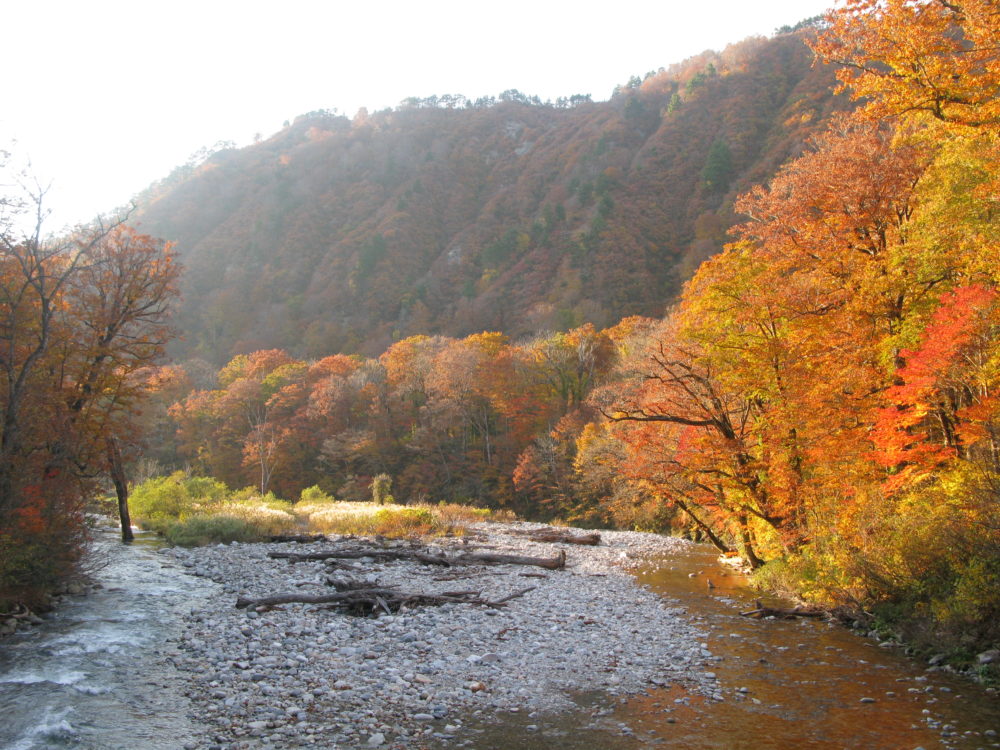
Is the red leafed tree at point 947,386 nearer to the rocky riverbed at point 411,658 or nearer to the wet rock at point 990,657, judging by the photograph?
the wet rock at point 990,657

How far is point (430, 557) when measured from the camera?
17.8 meters

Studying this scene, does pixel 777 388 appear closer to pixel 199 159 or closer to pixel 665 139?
pixel 665 139

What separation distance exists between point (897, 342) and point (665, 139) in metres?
90.6

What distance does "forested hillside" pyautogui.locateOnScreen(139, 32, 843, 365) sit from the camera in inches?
3019

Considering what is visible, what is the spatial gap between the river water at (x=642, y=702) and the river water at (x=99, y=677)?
2 cm

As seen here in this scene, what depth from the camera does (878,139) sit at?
1784cm

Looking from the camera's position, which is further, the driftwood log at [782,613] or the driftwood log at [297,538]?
the driftwood log at [297,538]

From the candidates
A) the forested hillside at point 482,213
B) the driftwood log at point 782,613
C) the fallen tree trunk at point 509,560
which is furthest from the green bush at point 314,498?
the forested hillside at point 482,213

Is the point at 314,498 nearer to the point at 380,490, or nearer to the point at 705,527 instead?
the point at 380,490

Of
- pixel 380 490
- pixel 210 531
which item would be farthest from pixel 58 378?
pixel 380 490

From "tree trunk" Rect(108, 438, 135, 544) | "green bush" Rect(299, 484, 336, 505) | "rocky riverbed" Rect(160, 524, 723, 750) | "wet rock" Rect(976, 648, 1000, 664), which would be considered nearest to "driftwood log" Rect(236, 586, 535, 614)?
"rocky riverbed" Rect(160, 524, 723, 750)

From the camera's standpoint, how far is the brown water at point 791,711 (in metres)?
7.08

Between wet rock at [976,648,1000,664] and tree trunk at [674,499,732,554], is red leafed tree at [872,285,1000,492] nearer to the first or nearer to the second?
wet rock at [976,648,1000,664]

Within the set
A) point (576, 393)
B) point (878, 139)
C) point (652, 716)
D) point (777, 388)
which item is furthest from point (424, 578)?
point (576, 393)
